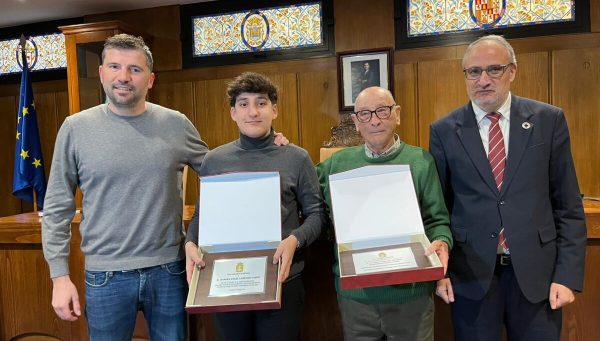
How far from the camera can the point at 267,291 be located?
1.31 metres

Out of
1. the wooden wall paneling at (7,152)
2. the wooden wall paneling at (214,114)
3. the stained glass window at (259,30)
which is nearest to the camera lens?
the stained glass window at (259,30)

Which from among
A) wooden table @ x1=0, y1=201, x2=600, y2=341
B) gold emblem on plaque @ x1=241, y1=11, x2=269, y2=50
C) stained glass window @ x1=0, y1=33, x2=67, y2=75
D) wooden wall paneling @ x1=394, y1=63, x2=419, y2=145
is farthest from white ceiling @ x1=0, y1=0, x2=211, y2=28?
wooden table @ x1=0, y1=201, x2=600, y2=341

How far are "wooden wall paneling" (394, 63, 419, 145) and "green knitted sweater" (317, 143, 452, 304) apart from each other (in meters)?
2.81

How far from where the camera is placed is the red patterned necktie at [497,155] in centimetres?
147

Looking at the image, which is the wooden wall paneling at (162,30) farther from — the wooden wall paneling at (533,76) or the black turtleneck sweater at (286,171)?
the black turtleneck sweater at (286,171)

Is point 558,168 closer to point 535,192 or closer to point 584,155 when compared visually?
point 535,192

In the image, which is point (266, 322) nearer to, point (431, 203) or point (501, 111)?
point (431, 203)

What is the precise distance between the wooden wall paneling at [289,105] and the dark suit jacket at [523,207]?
10.0ft

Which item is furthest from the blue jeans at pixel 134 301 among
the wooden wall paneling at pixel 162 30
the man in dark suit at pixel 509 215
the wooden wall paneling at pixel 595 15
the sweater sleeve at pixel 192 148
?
the wooden wall paneling at pixel 595 15

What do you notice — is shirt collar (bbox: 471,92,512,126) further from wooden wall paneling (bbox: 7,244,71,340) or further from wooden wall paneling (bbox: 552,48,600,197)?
wooden wall paneling (bbox: 552,48,600,197)

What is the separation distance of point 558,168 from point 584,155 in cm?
293

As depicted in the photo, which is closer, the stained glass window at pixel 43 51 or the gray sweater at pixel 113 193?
the gray sweater at pixel 113 193

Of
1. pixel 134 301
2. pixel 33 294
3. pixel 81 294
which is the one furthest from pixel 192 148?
pixel 33 294

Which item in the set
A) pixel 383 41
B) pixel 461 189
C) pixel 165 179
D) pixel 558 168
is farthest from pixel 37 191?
pixel 558 168
